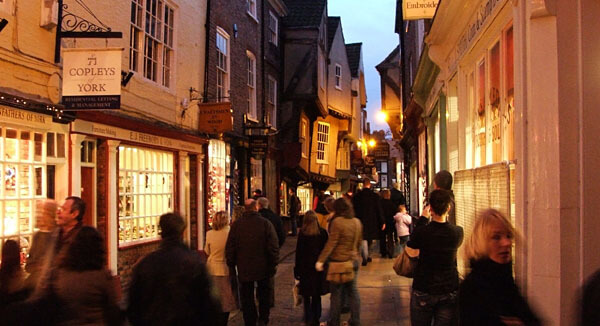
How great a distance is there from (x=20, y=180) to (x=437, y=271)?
240 inches

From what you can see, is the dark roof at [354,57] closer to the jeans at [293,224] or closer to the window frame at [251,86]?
the jeans at [293,224]

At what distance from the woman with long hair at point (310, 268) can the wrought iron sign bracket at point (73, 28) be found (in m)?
4.06

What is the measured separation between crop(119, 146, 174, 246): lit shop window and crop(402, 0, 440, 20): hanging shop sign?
231 inches

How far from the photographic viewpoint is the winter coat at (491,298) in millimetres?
3209

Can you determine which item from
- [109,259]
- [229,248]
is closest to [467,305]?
[229,248]

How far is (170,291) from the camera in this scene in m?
4.14

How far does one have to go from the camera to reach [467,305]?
3.29 m

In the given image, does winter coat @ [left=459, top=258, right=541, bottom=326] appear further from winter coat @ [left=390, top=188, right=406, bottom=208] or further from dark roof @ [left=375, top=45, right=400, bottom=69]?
dark roof @ [left=375, top=45, right=400, bottom=69]

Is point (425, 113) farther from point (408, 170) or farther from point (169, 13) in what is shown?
point (408, 170)

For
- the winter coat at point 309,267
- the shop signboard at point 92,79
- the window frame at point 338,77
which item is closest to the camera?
the winter coat at point 309,267

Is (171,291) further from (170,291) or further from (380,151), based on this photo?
(380,151)

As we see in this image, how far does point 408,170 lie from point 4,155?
2258 cm

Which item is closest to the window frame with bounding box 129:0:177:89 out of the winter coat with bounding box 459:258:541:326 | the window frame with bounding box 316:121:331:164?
the winter coat with bounding box 459:258:541:326

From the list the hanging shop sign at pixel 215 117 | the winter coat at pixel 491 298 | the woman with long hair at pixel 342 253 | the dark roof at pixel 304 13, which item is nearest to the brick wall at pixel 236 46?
the hanging shop sign at pixel 215 117
